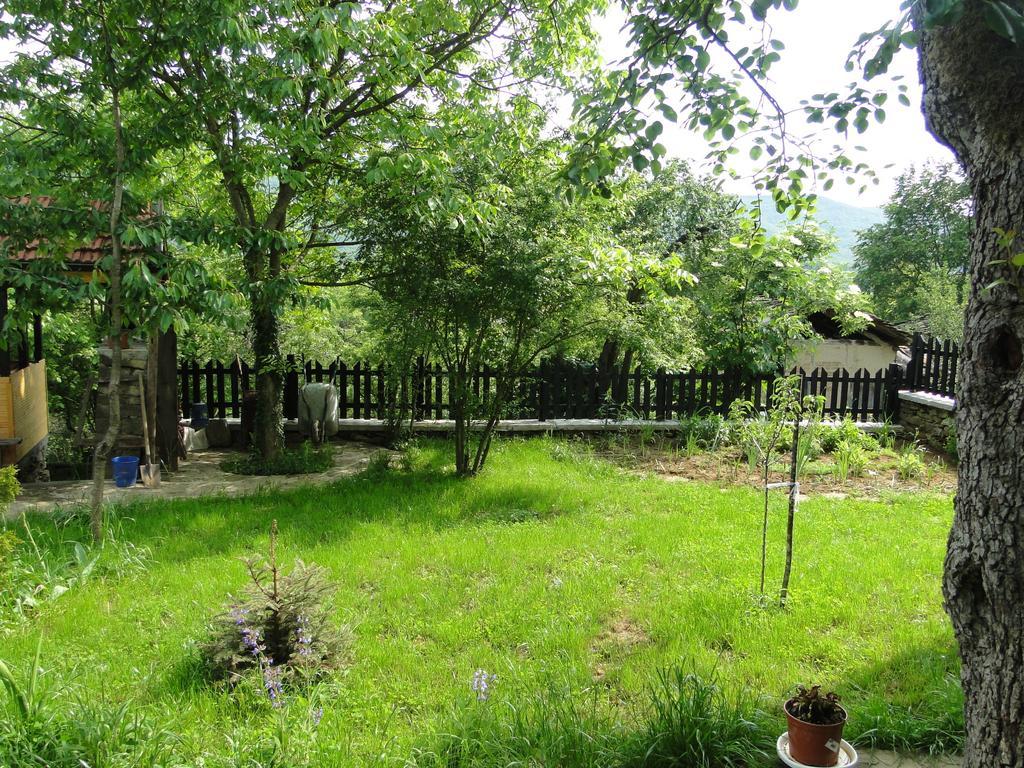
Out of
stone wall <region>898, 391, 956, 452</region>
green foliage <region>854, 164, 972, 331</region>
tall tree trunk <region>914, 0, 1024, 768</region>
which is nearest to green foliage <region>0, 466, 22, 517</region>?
tall tree trunk <region>914, 0, 1024, 768</region>

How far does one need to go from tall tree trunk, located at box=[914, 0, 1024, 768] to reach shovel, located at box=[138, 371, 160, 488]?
26.6 feet

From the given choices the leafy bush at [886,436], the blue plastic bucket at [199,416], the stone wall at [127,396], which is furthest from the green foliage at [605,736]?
the blue plastic bucket at [199,416]

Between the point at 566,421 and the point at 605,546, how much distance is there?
16.8ft

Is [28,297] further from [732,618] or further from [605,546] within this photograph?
[732,618]

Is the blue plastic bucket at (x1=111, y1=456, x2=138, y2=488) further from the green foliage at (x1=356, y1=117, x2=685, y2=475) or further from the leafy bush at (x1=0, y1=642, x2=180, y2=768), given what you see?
the leafy bush at (x1=0, y1=642, x2=180, y2=768)

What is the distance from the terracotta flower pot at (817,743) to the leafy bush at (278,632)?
2176mm

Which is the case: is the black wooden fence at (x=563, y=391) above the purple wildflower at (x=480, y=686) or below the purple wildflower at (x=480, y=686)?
above

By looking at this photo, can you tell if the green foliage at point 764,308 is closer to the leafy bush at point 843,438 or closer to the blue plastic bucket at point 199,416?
the leafy bush at point 843,438

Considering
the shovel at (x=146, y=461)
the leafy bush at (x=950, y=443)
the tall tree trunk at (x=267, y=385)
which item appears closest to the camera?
the shovel at (x=146, y=461)

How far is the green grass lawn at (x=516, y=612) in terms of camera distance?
3.29 meters

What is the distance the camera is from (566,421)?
10.9m

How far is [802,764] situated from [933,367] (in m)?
10.4

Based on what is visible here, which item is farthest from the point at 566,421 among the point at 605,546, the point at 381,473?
the point at 605,546

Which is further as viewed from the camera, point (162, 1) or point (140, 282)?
point (162, 1)
